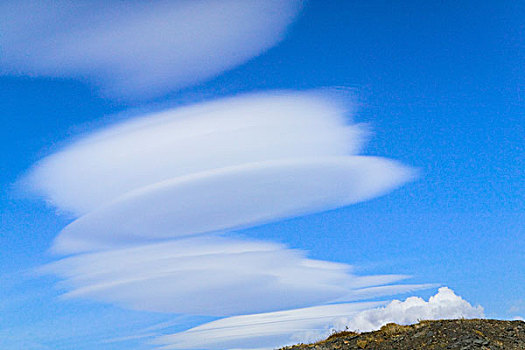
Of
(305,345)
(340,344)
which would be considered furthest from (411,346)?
(305,345)

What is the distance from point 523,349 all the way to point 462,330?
153 inches

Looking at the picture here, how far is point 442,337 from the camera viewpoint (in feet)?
124

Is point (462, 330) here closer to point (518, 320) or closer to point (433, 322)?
point (433, 322)

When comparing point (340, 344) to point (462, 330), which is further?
point (340, 344)

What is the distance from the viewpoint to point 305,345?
44.2 metres

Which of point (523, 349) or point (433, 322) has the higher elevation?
point (433, 322)

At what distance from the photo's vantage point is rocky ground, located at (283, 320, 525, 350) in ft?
120

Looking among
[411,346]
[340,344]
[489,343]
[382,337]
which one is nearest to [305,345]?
[340,344]

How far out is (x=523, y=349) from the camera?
1417 inches

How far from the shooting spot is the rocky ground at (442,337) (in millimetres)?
36688

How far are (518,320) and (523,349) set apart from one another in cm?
591

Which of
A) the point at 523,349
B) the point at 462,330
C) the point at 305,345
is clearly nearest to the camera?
the point at 523,349

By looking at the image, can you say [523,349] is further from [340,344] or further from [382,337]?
[340,344]

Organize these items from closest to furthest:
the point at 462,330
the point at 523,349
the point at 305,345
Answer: the point at 523,349 → the point at 462,330 → the point at 305,345
